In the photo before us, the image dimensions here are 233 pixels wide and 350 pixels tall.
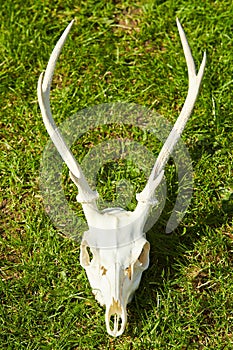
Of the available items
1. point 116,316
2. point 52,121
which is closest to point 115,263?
point 116,316

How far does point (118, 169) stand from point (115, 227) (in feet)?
2.79

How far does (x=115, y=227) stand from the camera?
343cm

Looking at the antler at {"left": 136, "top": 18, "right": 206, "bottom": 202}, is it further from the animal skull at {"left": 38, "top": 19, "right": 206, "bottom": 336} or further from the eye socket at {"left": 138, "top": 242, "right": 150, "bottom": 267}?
the eye socket at {"left": 138, "top": 242, "right": 150, "bottom": 267}

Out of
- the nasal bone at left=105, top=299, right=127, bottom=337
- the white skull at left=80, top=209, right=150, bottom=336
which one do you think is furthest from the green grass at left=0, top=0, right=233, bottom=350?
the white skull at left=80, top=209, right=150, bottom=336

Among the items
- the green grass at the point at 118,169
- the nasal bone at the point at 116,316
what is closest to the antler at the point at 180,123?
the nasal bone at the point at 116,316

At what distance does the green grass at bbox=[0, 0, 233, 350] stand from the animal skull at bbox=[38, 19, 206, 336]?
33cm

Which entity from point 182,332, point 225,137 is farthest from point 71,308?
point 225,137

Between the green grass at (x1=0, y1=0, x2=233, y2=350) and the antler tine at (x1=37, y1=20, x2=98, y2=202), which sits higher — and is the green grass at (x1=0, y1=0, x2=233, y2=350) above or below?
below

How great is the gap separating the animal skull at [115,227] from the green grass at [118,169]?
1.09 feet

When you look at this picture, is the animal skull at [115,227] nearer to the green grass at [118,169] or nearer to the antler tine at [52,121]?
the antler tine at [52,121]

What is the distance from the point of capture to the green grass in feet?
12.4

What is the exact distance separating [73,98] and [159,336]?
1.54 metres

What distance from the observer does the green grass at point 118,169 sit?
3.78m

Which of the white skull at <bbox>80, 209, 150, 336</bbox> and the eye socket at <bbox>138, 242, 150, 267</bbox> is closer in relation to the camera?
the white skull at <bbox>80, 209, 150, 336</bbox>
